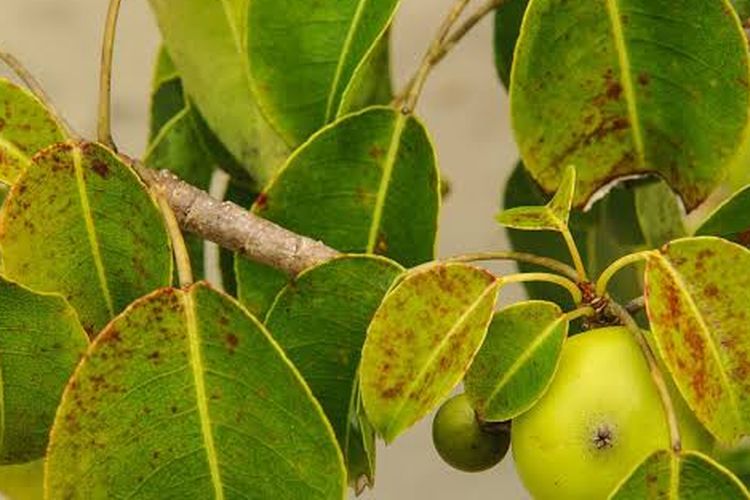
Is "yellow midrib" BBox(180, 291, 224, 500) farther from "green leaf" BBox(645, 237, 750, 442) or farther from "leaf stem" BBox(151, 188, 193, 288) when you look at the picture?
"green leaf" BBox(645, 237, 750, 442)

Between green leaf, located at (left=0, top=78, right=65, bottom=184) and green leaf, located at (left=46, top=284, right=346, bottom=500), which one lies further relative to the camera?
green leaf, located at (left=0, top=78, right=65, bottom=184)

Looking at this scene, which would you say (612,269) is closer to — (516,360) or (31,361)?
(516,360)

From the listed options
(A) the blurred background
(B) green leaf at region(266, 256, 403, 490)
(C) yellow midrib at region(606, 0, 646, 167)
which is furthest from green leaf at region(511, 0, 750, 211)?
(A) the blurred background

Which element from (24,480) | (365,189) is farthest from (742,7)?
(24,480)

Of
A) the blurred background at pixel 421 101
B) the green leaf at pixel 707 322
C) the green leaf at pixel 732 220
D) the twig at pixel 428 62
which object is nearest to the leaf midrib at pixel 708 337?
the green leaf at pixel 707 322

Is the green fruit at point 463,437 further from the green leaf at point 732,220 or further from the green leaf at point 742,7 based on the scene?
the green leaf at point 742,7

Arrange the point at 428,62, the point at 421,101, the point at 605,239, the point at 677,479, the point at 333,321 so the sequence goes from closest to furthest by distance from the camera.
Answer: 1. the point at 677,479
2. the point at 333,321
3. the point at 428,62
4. the point at 605,239
5. the point at 421,101
